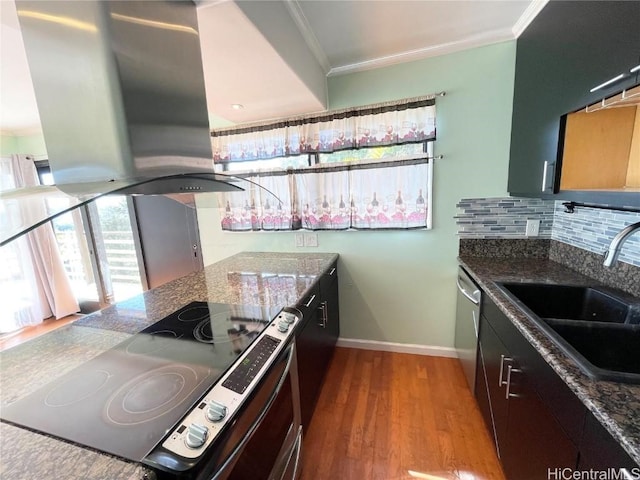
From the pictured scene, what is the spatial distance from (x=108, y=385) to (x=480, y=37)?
2.68 metres

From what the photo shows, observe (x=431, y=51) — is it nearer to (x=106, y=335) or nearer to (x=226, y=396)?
(x=226, y=396)

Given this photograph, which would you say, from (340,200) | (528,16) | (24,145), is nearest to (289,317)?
(340,200)

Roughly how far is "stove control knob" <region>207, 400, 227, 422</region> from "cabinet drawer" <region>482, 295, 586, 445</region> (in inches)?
37.7

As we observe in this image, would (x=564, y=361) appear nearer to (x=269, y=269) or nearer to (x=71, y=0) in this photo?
(x=269, y=269)

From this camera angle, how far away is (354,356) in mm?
2328

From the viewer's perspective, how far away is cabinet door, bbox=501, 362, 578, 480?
2.61 feet

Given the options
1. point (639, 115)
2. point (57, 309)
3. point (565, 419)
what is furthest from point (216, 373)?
point (57, 309)

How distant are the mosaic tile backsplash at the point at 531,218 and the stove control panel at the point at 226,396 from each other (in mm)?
1672

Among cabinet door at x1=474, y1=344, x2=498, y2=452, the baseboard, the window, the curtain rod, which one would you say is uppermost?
the curtain rod

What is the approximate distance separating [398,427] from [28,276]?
4426mm

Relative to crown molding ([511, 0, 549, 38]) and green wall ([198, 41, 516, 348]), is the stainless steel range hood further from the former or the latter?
crown molding ([511, 0, 549, 38])

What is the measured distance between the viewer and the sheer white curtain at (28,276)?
306cm

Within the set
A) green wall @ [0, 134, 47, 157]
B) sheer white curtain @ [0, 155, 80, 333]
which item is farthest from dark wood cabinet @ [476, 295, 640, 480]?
green wall @ [0, 134, 47, 157]

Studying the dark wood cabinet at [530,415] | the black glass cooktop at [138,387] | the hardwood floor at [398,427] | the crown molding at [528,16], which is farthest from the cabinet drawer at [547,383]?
the crown molding at [528,16]
